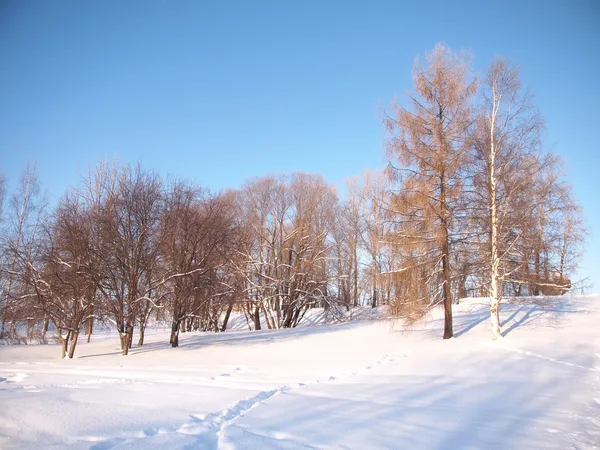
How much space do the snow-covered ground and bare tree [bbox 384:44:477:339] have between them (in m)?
3.44

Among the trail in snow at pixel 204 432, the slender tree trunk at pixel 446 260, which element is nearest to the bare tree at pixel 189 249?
the slender tree trunk at pixel 446 260

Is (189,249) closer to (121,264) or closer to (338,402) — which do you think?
(121,264)

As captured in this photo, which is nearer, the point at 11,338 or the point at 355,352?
the point at 355,352

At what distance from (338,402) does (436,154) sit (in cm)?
950

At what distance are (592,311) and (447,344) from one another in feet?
27.7

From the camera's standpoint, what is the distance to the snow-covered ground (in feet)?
12.1

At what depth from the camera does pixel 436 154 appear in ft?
39.8

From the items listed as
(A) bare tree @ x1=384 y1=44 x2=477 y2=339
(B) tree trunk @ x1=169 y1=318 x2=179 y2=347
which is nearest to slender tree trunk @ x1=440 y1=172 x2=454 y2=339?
(A) bare tree @ x1=384 y1=44 x2=477 y2=339

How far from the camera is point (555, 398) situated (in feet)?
17.8

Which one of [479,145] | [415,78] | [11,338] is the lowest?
[11,338]

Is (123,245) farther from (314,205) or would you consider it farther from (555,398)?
(314,205)

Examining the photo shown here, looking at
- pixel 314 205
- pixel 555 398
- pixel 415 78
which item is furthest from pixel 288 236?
pixel 555 398

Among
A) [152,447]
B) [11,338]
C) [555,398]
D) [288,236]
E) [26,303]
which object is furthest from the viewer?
[288,236]

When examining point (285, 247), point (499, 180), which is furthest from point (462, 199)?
point (285, 247)
